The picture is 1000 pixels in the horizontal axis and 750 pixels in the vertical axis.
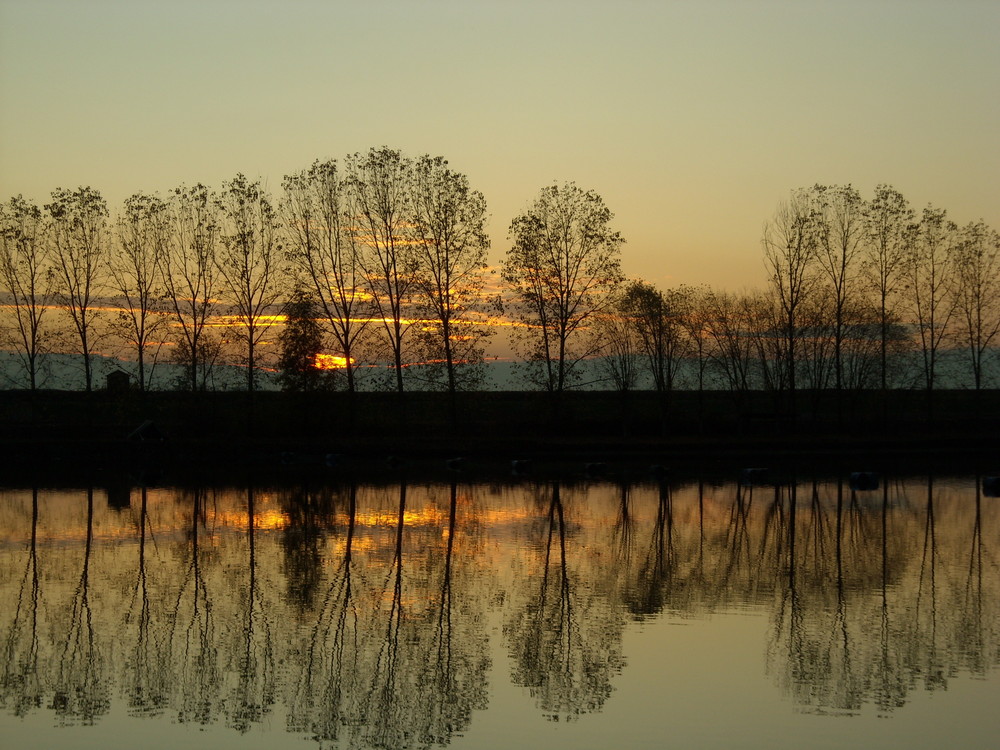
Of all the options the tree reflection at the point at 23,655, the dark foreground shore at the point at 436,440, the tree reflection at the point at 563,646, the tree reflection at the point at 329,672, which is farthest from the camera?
the dark foreground shore at the point at 436,440

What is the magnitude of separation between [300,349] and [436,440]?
8.57 metres

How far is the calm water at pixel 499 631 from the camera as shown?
1112 cm

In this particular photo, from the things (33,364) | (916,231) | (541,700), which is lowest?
(541,700)

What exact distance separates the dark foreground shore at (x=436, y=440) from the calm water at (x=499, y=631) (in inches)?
764

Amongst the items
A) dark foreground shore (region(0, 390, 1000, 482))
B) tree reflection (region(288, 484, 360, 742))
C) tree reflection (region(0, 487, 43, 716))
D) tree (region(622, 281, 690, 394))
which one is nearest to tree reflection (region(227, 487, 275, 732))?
tree reflection (region(288, 484, 360, 742))

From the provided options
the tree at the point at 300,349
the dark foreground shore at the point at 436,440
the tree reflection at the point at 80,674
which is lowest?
the tree reflection at the point at 80,674

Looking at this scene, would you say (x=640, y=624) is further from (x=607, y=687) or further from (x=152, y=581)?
(x=152, y=581)

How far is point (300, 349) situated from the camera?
55.2 m

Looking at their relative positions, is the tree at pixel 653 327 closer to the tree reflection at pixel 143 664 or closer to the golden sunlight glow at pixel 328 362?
the golden sunlight glow at pixel 328 362

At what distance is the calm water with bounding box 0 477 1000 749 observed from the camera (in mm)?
11125

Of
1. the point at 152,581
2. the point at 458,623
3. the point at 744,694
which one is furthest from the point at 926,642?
the point at 152,581

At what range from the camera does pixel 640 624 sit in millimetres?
15562

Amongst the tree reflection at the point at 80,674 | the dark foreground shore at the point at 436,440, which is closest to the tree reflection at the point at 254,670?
the tree reflection at the point at 80,674

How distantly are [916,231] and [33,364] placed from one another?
165ft
